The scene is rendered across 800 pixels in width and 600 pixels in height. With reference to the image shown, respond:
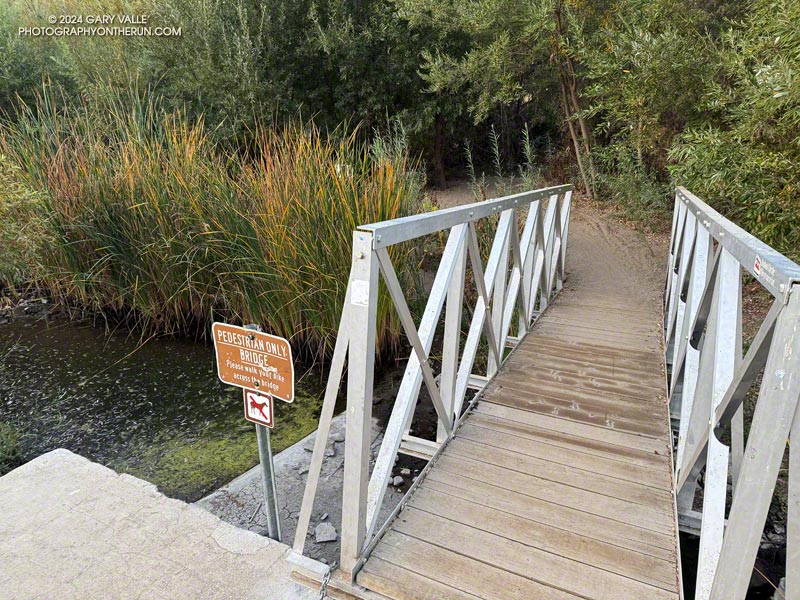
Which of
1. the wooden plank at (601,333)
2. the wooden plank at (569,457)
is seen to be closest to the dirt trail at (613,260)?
the wooden plank at (601,333)

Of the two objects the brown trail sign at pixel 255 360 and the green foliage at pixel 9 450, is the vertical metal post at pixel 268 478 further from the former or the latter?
the green foliage at pixel 9 450

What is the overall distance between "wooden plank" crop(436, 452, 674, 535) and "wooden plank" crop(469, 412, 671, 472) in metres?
0.28

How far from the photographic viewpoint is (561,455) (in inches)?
86.9

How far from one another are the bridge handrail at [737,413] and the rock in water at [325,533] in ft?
4.53

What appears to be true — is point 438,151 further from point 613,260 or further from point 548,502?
point 548,502

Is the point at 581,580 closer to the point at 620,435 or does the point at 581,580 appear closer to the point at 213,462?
the point at 620,435

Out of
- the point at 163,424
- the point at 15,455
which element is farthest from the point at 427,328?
the point at 15,455

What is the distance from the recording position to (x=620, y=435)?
2344 mm

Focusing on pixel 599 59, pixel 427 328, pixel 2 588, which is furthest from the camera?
pixel 599 59

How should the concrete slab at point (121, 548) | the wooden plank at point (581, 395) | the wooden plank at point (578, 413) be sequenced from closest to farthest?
1. the concrete slab at point (121, 548)
2. the wooden plank at point (578, 413)
3. the wooden plank at point (581, 395)

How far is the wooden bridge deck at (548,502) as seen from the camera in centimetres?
159

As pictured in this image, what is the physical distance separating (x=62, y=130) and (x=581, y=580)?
618 centimetres

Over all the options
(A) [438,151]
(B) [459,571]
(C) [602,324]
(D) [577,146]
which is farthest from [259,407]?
(A) [438,151]

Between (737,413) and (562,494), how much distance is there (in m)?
0.73
